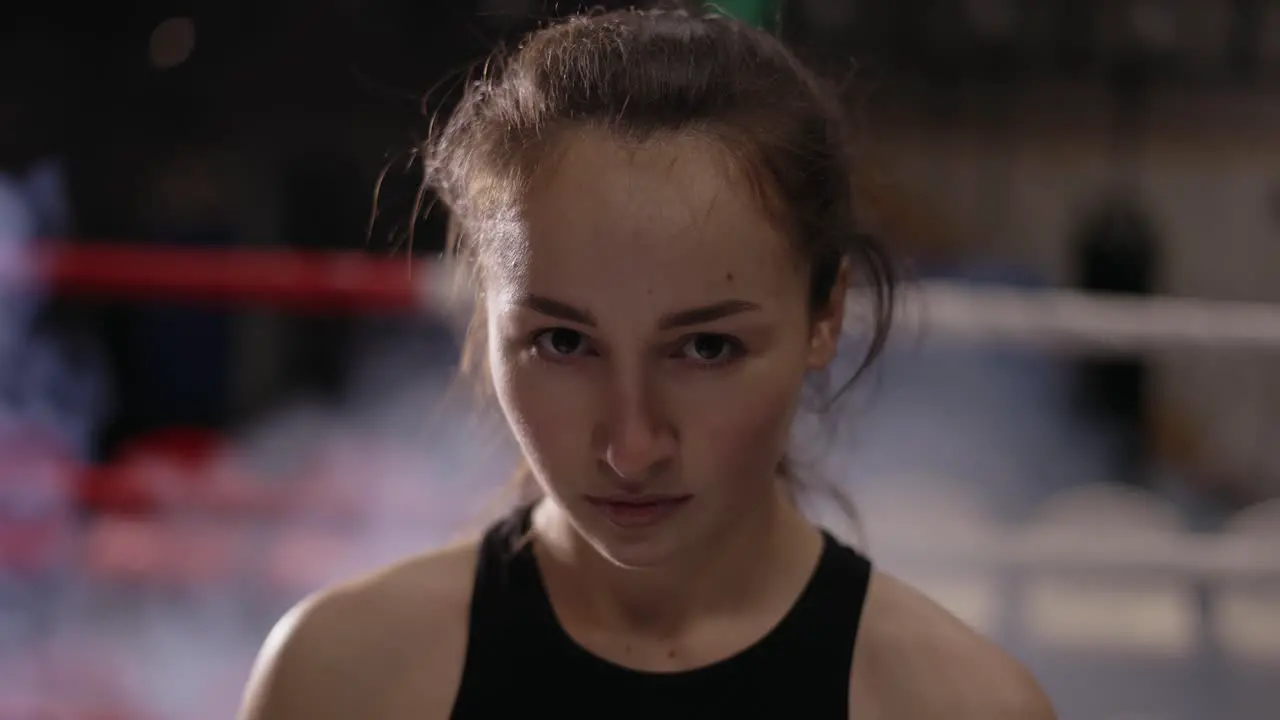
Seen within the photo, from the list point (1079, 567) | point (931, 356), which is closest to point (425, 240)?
Answer: point (1079, 567)

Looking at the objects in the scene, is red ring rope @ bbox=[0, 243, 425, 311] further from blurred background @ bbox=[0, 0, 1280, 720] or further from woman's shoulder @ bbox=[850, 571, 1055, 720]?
woman's shoulder @ bbox=[850, 571, 1055, 720]

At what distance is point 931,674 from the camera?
726 mm

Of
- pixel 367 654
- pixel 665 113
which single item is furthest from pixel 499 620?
pixel 665 113

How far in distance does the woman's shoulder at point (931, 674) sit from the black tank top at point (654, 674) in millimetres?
12

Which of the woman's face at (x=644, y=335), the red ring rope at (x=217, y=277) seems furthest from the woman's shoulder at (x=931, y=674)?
the red ring rope at (x=217, y=277)

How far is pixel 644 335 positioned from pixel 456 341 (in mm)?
924

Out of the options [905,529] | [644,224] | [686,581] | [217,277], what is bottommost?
[905,529]

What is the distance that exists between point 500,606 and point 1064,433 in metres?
1.61

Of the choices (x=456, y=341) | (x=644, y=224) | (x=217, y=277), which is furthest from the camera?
(x=456, y=341)

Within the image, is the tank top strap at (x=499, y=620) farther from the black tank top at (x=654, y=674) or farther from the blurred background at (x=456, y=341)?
the blurred background at (x=456, y=341)

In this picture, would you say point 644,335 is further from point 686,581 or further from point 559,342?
point 686,581

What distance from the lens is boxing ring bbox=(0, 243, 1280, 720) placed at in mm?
1238

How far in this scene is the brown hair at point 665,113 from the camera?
25.3 inches

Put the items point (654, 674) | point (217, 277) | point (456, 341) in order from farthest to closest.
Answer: point (456, 341) → point (217, 277) → point (654, 674)
